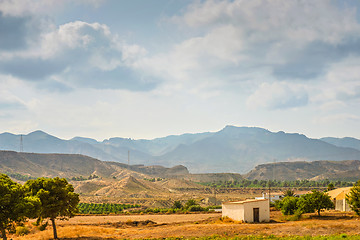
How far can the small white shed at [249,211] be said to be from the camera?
139 ft

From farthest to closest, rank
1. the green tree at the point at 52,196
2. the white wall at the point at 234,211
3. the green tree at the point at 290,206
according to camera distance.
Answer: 1. the green tree at the point at 290,206
2. the white wall at the point at 234,211
3. the green tree at the point at 52,196

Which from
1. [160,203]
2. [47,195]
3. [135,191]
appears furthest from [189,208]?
[135,191]

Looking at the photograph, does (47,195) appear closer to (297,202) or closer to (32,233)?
(32,233)

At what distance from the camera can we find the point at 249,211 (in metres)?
42.7

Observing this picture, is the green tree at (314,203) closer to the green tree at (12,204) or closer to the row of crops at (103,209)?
the green tree at (12,204)

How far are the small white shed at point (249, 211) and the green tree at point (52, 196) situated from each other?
2097cm

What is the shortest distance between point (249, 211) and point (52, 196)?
24.5 metres

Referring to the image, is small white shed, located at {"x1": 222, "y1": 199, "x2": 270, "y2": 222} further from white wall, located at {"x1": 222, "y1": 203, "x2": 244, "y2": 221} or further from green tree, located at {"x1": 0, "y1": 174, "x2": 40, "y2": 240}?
green tree, located at {"x1": 0, "y1": 174, "x2": 40, "y2": 240}

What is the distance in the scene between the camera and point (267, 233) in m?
32.4

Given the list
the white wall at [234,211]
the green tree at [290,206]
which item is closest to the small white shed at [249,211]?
the white wall at [234,211]

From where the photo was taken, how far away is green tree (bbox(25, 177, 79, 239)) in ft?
103

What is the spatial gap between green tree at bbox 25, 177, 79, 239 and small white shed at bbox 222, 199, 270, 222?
21.0m

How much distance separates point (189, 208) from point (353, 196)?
37594 millimetres

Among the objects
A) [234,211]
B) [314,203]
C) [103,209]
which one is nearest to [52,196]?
[234,211]
